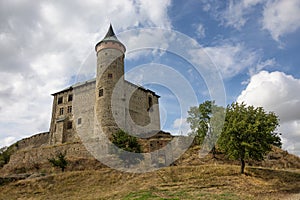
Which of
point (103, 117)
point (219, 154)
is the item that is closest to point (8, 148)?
point (103, 117)

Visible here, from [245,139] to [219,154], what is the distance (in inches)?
429

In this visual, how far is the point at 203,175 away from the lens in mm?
23734

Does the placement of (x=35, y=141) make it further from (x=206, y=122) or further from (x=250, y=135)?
(x=250, y=135)

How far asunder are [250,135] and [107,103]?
2304cm

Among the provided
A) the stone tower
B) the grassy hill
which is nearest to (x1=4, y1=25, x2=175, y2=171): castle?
the stone tower

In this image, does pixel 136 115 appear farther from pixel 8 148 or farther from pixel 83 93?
pixel 8 148

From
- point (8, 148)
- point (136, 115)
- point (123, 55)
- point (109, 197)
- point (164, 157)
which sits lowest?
point (109, 197)

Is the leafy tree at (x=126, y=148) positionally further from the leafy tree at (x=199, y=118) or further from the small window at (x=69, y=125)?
the small window at (x=69, y=125)

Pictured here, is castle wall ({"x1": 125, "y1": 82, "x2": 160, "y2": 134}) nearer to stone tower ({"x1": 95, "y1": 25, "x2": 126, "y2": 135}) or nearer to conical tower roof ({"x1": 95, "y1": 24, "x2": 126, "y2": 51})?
stone tower ({"x1": 95, "y1": 25, "x2": 126, "y2": 135})

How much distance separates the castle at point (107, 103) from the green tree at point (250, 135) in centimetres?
1926

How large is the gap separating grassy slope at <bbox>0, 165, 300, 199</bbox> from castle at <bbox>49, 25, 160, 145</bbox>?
1330 centimetres

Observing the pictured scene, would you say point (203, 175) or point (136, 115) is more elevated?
point (136, 115)

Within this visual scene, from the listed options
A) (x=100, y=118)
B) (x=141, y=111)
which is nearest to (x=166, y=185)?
(x=100, y=118)

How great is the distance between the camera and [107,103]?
133 feet
